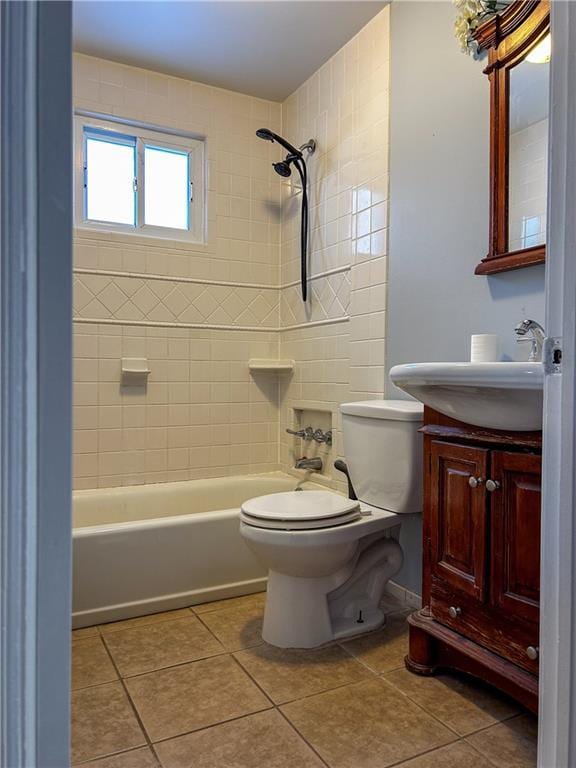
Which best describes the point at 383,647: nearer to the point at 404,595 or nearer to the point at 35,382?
the point at 404,595

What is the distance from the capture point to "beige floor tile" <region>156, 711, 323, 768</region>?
4.25 ft

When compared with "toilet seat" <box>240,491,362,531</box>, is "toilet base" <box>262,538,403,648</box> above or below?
below

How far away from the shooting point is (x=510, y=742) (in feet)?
4.51

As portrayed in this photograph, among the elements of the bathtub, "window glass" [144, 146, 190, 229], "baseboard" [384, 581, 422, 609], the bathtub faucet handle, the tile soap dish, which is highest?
"window glass" [144, 146, 190, 229]

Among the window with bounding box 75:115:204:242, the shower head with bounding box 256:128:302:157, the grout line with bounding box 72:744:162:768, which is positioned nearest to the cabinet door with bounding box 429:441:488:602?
the grout line with bounding box 72:744:162:768

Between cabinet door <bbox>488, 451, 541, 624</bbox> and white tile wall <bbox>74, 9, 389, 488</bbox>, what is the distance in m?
0.99

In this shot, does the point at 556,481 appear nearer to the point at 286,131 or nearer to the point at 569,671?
the point at 569,671

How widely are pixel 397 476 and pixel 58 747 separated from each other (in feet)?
4.72

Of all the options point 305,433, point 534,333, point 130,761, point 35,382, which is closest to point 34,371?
point 35,382

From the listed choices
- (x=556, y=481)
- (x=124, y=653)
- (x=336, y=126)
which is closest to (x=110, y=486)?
(x=124, y=653)

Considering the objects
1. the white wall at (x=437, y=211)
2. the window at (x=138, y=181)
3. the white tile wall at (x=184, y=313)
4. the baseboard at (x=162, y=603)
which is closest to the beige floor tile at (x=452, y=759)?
the white wall at (x=437, y=211)

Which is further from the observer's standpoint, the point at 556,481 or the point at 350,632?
the point at 350,632

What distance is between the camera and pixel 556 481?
3.26ft

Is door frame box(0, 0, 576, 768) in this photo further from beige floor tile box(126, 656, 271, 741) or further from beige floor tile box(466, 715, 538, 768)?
beige floor tile box(466, 715, 538, 768)
